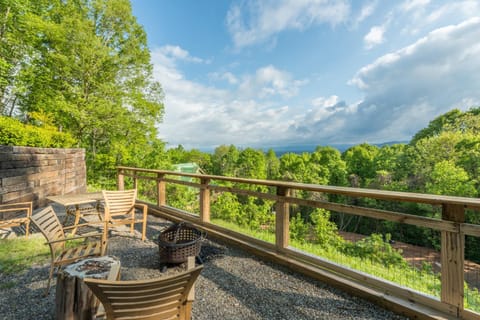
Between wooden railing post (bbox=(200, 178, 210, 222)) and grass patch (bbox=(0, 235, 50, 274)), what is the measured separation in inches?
86.8

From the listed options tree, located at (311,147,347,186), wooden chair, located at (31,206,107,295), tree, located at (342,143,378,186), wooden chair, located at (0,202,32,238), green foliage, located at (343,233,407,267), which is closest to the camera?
wooden chair, located at (31,206,107,295)

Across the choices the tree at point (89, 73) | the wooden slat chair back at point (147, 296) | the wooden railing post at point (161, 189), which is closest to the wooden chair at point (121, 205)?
the wooden railing post at point (161, 189)

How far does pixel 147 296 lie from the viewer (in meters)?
1.15

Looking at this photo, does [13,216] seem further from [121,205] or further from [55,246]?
[55,246]

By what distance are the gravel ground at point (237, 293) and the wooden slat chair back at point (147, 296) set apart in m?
0.82

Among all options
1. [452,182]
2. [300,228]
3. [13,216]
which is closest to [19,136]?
[13,216]

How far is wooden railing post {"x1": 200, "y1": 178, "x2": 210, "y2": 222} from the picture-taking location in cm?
391

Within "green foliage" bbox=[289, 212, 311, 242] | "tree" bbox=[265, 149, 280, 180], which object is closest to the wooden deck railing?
"green foliage" bbox=[289, 212, 311, 242]

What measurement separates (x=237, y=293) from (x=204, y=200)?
75.0 inches

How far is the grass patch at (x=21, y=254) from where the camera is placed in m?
2.66

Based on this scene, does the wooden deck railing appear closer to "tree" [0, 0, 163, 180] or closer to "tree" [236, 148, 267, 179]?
"tree" [0, 0, 163, 180]

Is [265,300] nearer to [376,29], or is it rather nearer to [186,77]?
[376,29]

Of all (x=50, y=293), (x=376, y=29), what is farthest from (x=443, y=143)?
(x=50, y=293)

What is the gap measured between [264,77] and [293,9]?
575cm
